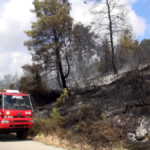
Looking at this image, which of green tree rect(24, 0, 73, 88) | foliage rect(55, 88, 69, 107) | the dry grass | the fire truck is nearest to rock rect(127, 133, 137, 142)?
the dry grass

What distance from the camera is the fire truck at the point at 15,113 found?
1172cm

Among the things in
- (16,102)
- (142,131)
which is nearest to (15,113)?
(16,102)

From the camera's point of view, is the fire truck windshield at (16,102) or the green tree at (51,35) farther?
the green tree at (51,35)

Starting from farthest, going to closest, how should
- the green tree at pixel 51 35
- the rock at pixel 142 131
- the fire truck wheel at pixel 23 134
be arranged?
the green tree at pixel 51 35 → the fire truck wheel at pixel 23 134 → the rock at pixel 142 131

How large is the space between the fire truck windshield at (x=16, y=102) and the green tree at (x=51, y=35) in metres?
10.8

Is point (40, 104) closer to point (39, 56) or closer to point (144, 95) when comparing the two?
point (39, 56)

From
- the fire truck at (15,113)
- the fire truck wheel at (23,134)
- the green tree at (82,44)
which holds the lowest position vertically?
the fire truck wheel at (23,134)

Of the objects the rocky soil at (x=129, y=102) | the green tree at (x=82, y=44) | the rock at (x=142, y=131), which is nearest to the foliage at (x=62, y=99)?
the rocky soil at (x=129, y=102)

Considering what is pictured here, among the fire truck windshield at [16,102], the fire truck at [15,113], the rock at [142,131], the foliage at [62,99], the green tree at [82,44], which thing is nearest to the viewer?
Result: the rock at [142,131]

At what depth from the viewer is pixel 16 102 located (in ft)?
40.9

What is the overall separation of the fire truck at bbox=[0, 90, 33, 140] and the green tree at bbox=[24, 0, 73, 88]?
1087 centimetres

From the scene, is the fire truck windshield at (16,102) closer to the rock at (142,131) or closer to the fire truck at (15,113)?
the fire truck at (15,113)

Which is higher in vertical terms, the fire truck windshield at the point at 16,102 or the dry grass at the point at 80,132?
the fire truck windshield at the point at 16,102

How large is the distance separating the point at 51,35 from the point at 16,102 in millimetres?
12632
